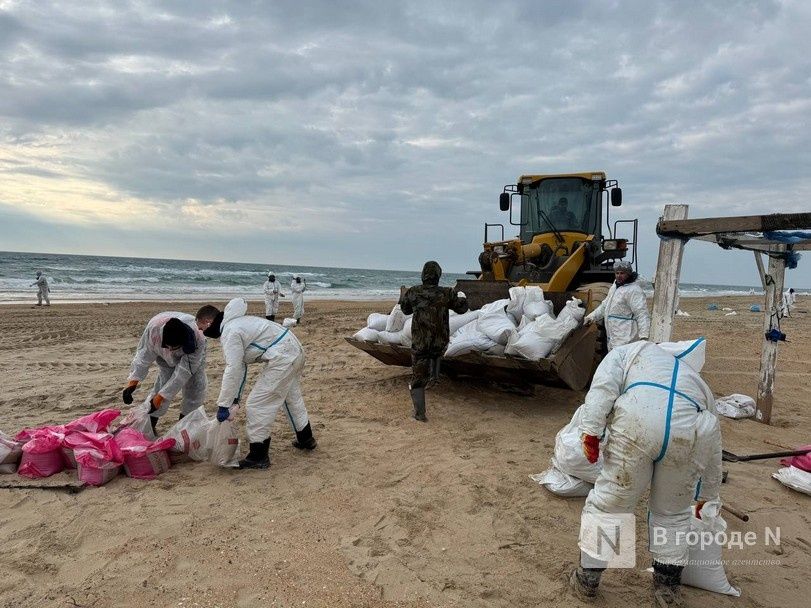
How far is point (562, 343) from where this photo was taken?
17.1 feet

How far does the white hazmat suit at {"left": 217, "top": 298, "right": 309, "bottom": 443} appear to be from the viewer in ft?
12.9

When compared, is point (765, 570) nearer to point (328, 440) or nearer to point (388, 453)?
point (388, 453)

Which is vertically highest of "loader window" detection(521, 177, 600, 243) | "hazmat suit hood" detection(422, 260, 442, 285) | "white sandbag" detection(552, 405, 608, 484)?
"loader window" detection(521, 177, 600, 243)

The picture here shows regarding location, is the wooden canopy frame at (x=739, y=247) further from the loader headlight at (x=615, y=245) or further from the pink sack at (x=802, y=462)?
the loader headlight at (x=615, y=245)

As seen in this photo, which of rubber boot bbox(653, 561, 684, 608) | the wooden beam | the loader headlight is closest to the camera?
rubber boot bbox(653, 561, 684, 608)

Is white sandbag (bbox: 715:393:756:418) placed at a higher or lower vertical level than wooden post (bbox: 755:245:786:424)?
lower

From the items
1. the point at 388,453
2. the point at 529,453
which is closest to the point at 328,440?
the point at 388,453

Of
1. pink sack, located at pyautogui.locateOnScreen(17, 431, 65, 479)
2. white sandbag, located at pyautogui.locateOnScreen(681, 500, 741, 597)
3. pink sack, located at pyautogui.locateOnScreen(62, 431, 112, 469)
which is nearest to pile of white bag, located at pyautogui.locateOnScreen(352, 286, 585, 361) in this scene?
white sandbag, located at pyautogui.locateOnScreen(681, 500, 741, 597)

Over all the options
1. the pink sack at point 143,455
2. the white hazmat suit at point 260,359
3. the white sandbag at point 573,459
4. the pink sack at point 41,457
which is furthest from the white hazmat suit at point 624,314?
the pink sack at point 41,457

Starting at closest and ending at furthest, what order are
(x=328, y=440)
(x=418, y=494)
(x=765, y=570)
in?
(x=765, y=570) < (x=418, y=494) < (x=328, y=440)

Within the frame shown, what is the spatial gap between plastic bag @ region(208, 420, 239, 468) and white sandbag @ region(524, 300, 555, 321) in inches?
126

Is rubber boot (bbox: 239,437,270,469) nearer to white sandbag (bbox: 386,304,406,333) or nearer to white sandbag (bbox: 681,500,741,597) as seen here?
white sandbag (bbox: 386,304,406,333)

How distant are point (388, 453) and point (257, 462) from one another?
3.42 ft

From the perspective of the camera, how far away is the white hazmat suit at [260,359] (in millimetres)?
3924
